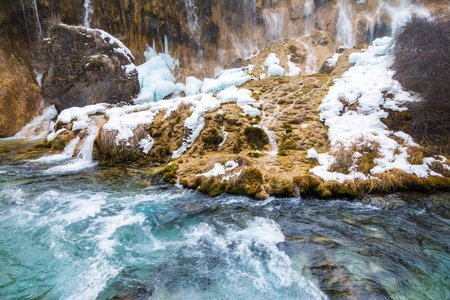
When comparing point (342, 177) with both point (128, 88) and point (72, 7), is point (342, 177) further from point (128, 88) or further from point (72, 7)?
point (72, 7)

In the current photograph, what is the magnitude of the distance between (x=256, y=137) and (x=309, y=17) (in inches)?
1173

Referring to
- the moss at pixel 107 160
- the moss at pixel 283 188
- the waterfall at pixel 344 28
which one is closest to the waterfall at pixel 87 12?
the moss at pixel 107 160

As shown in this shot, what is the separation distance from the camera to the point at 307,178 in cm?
547

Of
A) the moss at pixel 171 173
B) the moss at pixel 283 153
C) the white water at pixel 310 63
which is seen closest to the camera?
the moss at pixel 171 173

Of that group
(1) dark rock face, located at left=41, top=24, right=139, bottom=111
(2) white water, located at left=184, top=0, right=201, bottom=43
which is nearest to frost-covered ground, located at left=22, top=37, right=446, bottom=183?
(1) dark rock face, located at left=41, top=24, right=139, bottom=111

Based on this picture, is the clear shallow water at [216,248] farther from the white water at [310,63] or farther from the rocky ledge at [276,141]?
the white water at [310,63]

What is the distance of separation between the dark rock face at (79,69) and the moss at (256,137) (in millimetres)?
14291

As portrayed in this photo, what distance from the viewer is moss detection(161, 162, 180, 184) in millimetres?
6726

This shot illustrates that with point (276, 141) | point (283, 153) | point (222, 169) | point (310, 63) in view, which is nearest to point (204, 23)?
point (310, 63)

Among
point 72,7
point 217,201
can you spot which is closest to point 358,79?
point 217,201

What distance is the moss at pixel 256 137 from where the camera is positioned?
301 inches

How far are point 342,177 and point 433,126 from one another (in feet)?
11.8

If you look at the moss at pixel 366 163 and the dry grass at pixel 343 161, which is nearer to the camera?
the moss at pixel 366 163

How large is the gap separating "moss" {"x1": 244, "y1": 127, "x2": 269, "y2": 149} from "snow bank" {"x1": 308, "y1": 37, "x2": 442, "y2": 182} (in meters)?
1.78
